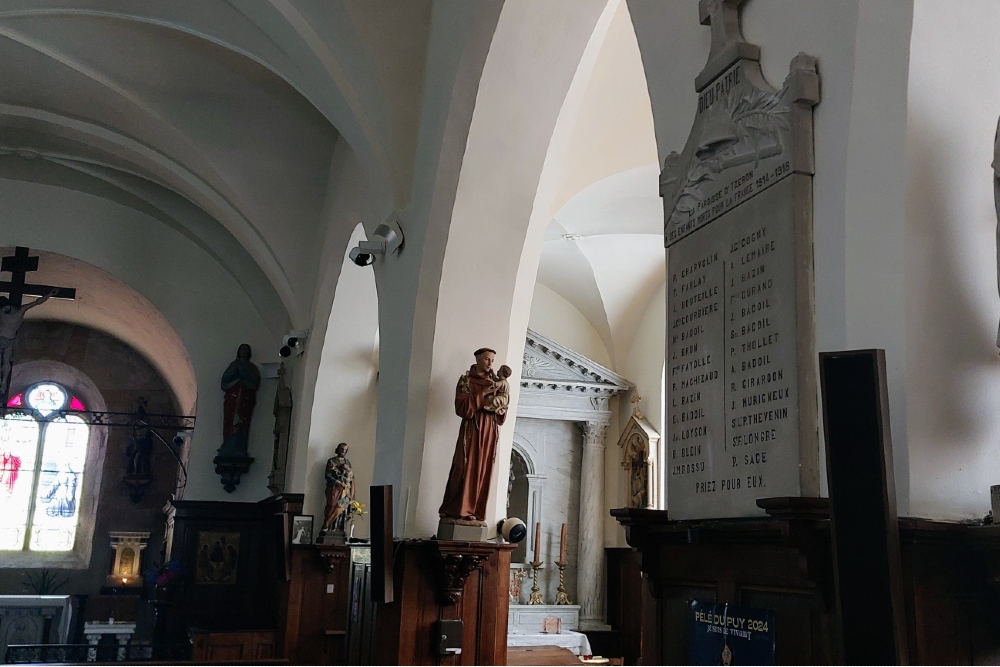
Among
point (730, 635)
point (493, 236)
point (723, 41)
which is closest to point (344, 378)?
point (493, 236)

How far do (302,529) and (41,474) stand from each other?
9998 millimetres

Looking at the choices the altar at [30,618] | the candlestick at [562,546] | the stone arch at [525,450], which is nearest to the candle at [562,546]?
the candlestick at [562,546]

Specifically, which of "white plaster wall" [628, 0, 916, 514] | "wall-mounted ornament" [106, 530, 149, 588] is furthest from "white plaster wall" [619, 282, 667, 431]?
"white plaster wall" [628, 0, 916, 514]

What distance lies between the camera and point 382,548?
5566 mm

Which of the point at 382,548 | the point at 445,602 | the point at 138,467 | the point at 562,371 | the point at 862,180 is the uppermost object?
the point at 562,371

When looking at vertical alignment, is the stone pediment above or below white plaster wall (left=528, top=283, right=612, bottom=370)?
below

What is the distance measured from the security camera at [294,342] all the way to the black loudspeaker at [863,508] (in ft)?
29.9

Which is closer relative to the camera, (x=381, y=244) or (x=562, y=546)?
(x=381, y=244)

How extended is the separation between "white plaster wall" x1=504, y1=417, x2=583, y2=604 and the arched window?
872 centimetres

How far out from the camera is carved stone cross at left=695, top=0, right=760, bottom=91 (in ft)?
9.07

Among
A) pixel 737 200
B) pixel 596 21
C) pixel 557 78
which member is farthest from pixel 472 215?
pixel 737 200

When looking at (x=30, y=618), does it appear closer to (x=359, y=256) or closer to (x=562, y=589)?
(x=562, y=589)

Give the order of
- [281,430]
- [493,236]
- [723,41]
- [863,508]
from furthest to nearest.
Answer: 1. [281,430]
2. [493,236]
3. [723,41]
4. [863,508]

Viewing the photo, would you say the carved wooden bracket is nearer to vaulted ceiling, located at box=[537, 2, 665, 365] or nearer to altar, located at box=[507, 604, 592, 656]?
vaulted ceiling, located at box=[537, 2, 665, 365]
